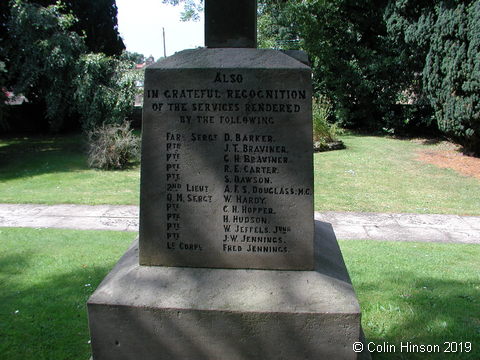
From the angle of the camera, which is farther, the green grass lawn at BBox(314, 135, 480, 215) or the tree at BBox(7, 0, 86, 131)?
the tree at BBox(7, 0, 86, 131)

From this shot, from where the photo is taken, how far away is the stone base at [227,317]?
2.62m

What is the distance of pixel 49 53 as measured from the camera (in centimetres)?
1585

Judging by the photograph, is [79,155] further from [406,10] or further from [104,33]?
[406,10]

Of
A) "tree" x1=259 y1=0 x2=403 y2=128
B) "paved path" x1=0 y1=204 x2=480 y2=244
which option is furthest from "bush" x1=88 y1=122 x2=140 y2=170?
"tree" x1=259 y1=0 x2=403 y2=128

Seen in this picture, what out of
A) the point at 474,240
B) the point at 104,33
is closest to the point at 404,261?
the point at 474,240

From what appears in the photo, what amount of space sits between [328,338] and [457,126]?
14335 mm

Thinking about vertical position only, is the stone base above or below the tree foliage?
below

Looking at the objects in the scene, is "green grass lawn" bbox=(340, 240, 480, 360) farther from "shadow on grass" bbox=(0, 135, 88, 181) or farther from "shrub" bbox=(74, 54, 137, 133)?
"shrub" bbox=(74, 54, 137, 133)

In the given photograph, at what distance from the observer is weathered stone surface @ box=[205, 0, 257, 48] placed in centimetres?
306

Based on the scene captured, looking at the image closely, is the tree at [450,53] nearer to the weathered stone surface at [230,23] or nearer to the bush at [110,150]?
the bush at [110,150]

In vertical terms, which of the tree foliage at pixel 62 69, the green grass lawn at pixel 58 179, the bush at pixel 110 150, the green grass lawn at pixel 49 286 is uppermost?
the tree foliage at pixel 62 69

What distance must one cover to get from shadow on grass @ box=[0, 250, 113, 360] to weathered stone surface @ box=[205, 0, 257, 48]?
2.63 meters

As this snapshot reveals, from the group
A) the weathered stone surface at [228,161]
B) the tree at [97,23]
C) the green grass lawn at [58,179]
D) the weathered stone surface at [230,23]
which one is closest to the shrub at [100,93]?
the green grass lawn at [58,179]

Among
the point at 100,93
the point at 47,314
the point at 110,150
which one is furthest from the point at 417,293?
the point at 100,93
